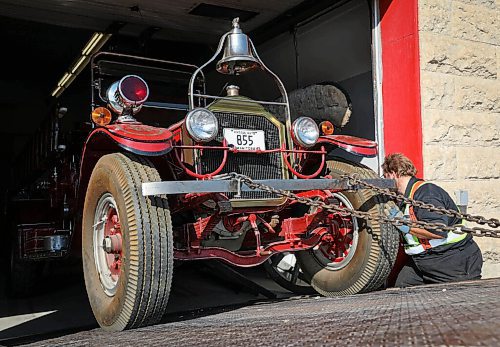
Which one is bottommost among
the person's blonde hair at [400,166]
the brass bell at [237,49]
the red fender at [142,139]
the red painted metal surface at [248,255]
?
the red painted metal surface at [248,255]

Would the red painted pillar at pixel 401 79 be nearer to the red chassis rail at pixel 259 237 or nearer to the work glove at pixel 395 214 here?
the work glove at pixel 395 214

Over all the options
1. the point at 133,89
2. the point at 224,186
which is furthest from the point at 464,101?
the point at 133,89

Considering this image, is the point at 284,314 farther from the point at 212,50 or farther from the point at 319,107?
the point at 212,50

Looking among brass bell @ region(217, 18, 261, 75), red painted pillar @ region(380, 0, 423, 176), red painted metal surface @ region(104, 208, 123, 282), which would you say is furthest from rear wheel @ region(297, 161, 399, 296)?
red painted metal surface @ region(104, 208, 123, 282)

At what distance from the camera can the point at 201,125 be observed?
135 inches

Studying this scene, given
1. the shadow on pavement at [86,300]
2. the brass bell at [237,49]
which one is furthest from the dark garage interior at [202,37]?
the brass bell at [237,49]

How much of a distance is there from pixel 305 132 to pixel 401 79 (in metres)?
1.50

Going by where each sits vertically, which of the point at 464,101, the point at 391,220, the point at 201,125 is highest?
the point at 464,101

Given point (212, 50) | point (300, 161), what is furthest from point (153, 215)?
point (212, 50)

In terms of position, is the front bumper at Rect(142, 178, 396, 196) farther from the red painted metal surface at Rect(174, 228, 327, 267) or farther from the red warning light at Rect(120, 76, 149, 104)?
the red warning light at Rect(120, 76, 149, 104)

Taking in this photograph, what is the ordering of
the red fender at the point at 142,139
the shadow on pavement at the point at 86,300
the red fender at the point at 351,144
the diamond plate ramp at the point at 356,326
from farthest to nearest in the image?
the shadow on pavement at the point at 86,300, the red fender at the point at 351,144, the red fender at the point at 142,139, the diamond plate ramp at the point at 356,326

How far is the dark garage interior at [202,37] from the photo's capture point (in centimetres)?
604

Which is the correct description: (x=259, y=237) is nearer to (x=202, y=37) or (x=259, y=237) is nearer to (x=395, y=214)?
(x=395, y=214)

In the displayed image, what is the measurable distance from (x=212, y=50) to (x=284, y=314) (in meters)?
5.69
